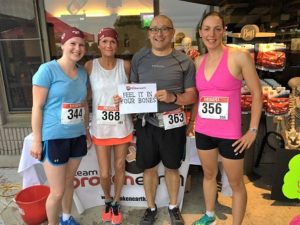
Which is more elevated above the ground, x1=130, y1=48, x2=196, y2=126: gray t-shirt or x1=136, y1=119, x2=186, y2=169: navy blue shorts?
x1=130, y1=48, x2=196, y2=126: gray t-shirt

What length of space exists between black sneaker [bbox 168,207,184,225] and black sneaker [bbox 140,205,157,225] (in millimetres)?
161

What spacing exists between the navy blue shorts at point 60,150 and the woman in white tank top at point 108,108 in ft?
0.87

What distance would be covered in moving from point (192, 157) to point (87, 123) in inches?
41.6

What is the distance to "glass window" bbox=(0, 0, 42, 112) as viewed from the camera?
390 cm

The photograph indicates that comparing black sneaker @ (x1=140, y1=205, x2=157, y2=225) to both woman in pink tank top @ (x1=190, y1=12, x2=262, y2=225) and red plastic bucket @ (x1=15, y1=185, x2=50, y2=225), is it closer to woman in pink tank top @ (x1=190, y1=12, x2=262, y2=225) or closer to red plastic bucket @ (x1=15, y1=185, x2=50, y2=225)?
woman in pink tank top @ (x1=190, y1=12, x2=262, y2=225)

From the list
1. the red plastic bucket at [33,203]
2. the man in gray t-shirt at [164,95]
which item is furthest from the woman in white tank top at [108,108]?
the red plastic bucket at [33,203]

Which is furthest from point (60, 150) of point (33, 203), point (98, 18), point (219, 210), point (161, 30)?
point (98, 18)

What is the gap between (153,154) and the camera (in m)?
2.66

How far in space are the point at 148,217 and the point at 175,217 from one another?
0.83 feet

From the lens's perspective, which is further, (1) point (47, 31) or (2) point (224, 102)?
(1) point (47, 31)

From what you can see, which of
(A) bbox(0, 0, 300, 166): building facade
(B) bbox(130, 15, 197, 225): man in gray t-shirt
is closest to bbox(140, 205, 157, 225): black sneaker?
(B) bbox(130, 15, 197, 225): man in gray t-shirt

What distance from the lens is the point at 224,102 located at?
7.52 feet

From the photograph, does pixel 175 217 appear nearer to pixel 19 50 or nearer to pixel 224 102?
pixel 224 102

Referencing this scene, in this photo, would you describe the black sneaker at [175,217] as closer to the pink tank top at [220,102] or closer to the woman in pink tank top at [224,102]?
the woman in pink tank top at [224,102]
